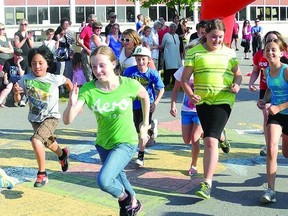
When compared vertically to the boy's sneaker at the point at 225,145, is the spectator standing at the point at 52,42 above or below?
above

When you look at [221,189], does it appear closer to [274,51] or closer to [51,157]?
[274,51]

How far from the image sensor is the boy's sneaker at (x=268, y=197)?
524cm

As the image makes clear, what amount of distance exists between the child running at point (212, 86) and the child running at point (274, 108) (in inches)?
14.8

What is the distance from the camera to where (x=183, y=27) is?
17344 mm

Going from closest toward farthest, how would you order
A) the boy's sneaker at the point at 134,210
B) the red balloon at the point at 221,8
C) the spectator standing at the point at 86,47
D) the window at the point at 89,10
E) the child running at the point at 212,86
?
the boy's sneaker at the point at 134,210, the child running at the point at 212,86, the red balloon at the point at 221,8, the spectator standing at the point at 86,47, the window at the point at 89,10

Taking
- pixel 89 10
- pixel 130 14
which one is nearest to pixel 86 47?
pixel 89 10

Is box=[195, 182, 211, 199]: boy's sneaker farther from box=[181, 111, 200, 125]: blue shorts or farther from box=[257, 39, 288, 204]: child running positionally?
box=[181, 111, 200, 125]: blue shorts

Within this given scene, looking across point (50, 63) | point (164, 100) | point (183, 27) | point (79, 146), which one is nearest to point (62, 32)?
point (164, 100)

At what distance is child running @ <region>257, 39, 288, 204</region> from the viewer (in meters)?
5.31

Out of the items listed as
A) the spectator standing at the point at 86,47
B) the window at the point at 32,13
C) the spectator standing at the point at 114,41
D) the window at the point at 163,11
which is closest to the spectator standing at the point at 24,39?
the spectator standing at the point at 86,47

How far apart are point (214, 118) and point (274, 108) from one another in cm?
61

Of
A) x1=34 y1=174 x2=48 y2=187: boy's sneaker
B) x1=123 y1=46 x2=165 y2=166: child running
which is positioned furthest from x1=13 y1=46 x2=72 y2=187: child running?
x1=123 y1=46 x2=165 y2=166: child running

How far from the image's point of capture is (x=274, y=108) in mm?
5309

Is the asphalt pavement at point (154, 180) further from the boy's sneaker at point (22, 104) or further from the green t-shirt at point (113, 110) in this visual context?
the boy's sneaker at point (22, 104)
